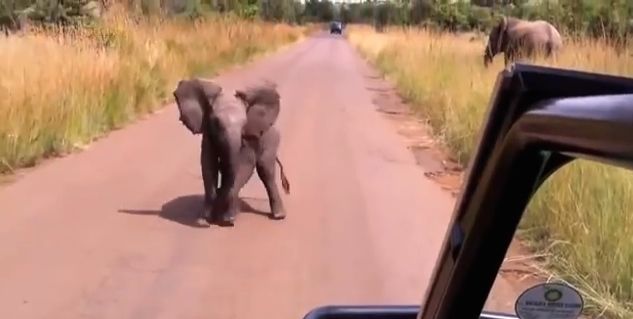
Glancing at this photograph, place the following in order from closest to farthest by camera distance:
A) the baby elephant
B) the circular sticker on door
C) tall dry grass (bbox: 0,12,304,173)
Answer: the circular sticker on door < the baby elephant < tall dry grass (bbox: 0,12,304,173)

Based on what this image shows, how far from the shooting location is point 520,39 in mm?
23000

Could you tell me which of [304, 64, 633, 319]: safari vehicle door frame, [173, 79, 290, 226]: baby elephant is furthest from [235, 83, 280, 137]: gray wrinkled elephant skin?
[304, 64, 633, 319]: safari vehicle door frame

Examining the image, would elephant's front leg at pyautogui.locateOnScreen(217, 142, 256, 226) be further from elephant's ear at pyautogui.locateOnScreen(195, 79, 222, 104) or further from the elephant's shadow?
elephant's ear at pyautogui.locateOnScreen(195, 79, 222, 104)

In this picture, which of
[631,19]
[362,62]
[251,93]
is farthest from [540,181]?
[362,62]

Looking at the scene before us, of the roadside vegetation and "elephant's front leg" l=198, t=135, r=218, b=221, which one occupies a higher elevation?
"elephant's front leg" l=198, t=135, r=218, b=221

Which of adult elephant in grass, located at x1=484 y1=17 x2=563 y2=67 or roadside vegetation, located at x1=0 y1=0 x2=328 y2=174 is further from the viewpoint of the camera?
adult elephant in grass, located at x1=484 y1=17 x2=563 y2=67

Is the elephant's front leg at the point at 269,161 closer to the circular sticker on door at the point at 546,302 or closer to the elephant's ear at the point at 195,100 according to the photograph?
the elephant's ear at the point at 195,100

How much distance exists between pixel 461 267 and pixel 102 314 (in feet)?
14.6

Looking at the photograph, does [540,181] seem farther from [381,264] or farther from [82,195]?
[82,195]

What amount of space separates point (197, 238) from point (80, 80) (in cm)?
704

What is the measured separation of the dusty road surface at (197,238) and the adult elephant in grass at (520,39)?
9590mm

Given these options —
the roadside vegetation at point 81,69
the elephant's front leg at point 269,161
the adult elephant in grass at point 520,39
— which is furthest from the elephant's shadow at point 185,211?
the adult elephant in grass at point 520,39

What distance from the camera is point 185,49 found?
24.9m

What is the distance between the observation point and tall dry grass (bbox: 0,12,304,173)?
1129 centimetres
